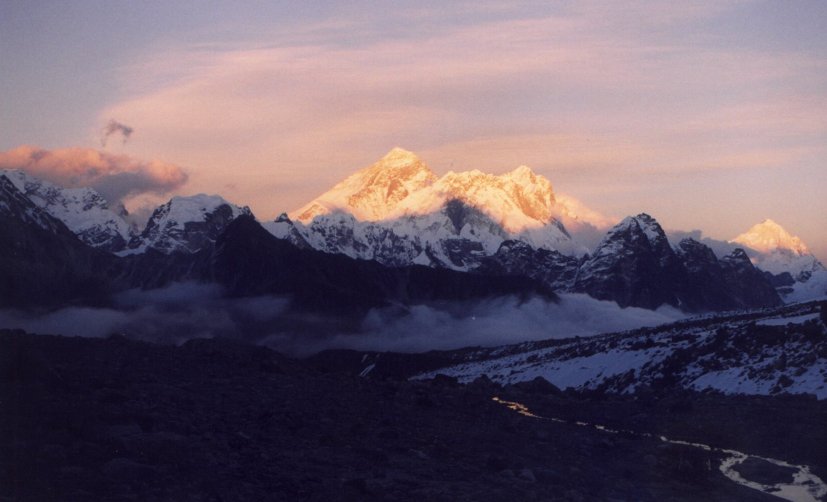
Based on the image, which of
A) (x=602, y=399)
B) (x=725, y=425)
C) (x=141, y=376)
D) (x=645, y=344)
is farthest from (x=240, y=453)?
(x=645, y=344)

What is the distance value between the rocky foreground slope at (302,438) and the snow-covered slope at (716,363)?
26.1ft

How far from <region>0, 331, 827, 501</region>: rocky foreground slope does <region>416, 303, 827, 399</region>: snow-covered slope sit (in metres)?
7.96

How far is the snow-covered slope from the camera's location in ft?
205

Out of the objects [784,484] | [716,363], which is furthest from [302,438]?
[716,363]

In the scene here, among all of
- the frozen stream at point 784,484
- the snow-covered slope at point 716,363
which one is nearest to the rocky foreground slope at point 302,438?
the frozen stream at point 784,484

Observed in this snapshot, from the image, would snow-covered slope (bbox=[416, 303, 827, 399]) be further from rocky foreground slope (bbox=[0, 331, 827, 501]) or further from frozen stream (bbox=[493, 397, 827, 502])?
frozen stream (bbox=[493, 397, 827, 502])

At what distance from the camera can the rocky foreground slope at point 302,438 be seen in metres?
28.8

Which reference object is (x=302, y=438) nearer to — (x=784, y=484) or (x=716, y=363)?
(x=784, y=484)

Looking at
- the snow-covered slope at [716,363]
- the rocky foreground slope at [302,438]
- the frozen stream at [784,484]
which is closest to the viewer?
the rocky foreground slope at [302,438]

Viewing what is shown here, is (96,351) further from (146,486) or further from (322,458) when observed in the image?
(146,486)

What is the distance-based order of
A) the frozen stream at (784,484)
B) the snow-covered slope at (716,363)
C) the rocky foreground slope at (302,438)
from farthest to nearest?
the snow-covered slope at (716,363) → the frozen stream at (784,484) → the rocky foreground slope at (302,438)

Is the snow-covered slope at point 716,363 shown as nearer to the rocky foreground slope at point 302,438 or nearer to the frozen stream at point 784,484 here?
the rocky foreground slope at point 302,438

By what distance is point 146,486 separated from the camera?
27.4 metres

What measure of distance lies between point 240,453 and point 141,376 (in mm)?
11197
